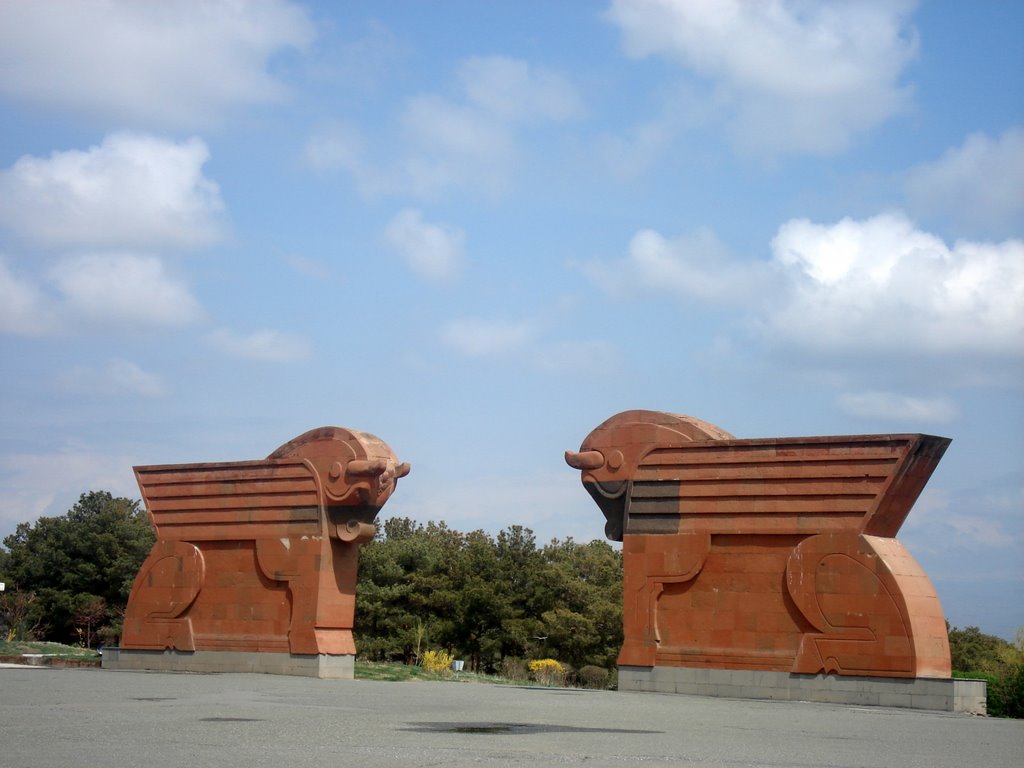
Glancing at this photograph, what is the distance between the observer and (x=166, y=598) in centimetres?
2550

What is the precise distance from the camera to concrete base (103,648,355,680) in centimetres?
2323

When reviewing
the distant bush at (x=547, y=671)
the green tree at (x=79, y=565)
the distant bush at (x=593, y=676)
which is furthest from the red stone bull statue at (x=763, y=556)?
the green tree at (x=79, y=565)

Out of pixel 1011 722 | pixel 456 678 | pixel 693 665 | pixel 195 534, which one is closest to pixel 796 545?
pixel 693 665

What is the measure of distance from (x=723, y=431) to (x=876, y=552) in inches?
154

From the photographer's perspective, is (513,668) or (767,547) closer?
(767,547)

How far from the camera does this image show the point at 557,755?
30.3ft

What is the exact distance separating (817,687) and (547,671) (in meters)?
14.5

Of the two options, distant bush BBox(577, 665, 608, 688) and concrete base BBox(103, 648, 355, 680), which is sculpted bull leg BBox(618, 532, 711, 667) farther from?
distant bush BBox(577, 665, 608, 688)

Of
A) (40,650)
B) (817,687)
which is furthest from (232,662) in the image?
(817,687)

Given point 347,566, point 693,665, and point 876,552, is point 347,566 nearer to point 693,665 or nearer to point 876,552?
point 693,665

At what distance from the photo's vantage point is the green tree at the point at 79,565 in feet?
161

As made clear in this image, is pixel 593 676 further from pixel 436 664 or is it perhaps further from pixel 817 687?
pixel 817 687

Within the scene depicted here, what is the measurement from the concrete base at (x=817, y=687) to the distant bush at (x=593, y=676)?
19.5 m

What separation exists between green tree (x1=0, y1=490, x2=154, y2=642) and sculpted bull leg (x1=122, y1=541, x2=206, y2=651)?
2399 cm
